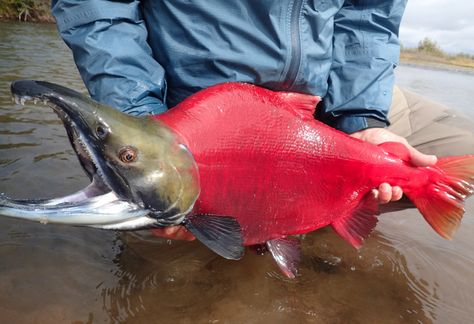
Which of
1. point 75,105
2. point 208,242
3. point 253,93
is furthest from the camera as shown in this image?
point 253,93

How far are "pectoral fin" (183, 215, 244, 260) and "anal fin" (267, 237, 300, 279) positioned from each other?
0.41 meters

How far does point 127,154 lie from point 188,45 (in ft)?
3.70

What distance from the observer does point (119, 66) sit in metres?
2.24

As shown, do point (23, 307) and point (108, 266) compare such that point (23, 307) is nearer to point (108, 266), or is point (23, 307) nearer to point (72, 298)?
point (72, 298)

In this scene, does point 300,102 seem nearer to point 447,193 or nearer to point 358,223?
point 358,223

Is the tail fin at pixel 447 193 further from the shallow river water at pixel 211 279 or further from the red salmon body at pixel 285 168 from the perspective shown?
the shallow river water at pixel 211 279

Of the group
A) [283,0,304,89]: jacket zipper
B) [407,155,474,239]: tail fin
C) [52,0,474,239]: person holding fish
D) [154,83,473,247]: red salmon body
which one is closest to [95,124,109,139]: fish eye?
[154,83,473,247]: red salmon body

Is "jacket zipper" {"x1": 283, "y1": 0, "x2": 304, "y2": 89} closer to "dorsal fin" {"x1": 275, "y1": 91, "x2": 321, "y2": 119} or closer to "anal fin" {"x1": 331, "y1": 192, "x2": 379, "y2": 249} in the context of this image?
"dorsal fin" {"x1": 275, "y1": 91, "x2": 321, "y2": 119}

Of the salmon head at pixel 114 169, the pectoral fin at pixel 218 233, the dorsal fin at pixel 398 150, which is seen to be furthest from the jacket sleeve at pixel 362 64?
the salmon head at pixel 114 169

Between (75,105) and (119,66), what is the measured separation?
0.87 meters

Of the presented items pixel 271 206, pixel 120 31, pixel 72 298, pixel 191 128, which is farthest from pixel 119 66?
pixel 72 298

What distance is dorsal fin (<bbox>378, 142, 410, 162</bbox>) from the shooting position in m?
2.27

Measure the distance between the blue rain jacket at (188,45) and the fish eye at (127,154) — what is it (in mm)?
748

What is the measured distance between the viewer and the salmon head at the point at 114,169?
1.43 metres
